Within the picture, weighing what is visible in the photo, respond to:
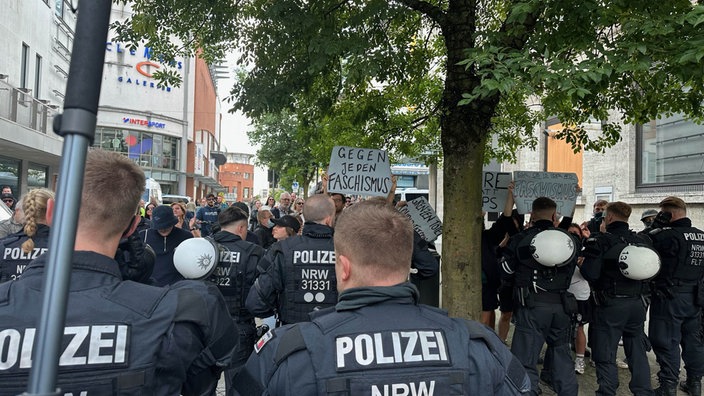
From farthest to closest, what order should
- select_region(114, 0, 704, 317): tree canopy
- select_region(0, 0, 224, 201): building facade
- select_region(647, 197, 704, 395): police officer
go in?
select_region(0, 0, 224, 201): building facade, select_region(647, 197, 704, 395): police officer, select_region(114, 0, 704, 317): tree canopy

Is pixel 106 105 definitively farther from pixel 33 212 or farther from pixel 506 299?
pixel 33 212

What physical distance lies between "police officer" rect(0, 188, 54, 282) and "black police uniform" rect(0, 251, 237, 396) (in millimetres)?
2337

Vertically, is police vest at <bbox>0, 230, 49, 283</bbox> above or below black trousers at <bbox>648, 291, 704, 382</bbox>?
above

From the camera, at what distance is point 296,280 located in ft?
13.6

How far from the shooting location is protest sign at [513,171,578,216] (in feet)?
22.3

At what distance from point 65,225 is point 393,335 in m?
1.10

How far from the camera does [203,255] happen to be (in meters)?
4.15

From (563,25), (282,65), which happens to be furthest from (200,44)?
(563,25)

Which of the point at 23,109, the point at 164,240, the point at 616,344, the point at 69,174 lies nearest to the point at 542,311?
the point at 616,344

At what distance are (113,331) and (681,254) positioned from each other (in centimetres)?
558

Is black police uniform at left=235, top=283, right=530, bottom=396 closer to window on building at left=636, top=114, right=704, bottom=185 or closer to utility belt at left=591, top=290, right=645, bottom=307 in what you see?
utility belt at left=591, top=290, right=645, bottom=307

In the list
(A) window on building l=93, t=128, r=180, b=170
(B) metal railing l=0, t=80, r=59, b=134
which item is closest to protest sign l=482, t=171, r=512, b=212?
(B) metal railing l=0, t=80, r=59, b=134

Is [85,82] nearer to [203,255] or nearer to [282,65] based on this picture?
[203,255]

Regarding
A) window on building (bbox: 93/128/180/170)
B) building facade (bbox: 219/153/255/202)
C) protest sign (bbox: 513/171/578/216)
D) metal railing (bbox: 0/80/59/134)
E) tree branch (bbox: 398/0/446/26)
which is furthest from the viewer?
building facade (bbox: 219/153/255/202)
